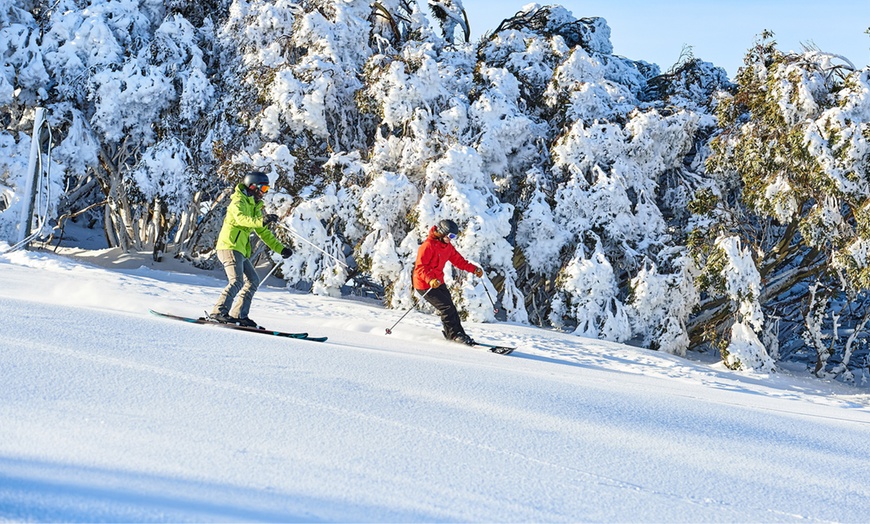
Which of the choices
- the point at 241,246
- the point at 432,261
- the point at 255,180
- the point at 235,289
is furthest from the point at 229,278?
the point at 432,261

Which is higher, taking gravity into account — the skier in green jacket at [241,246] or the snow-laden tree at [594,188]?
the snow-laden tree at [594,188]

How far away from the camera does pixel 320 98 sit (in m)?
14.2

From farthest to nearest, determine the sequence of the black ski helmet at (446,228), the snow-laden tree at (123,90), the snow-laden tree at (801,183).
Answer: the snow-laden tree at (123,90) → the snow-laden tree at (801,183) → the black ski helmet at (446,228)

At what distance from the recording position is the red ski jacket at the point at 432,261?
9750 mm

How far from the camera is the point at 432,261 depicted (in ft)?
32.1

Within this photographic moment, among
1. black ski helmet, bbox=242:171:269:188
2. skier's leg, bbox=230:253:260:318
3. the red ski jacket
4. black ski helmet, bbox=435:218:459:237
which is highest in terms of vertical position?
black ski helmet, bbox=242:171:269:188

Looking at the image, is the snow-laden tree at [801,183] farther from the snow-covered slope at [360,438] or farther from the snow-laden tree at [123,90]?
the snow-laden tree at [123,90]

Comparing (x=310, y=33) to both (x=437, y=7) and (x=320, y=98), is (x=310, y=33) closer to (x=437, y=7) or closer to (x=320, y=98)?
(x=320, y=98)

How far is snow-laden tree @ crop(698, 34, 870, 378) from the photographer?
36.5 ft

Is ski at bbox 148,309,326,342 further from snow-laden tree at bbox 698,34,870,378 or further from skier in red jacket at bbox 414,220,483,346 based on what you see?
snow-laden tree at bbox 698,34,870,378

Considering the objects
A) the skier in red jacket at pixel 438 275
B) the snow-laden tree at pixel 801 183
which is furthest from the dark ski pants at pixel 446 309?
the snow-laden tree at pixel 801 183

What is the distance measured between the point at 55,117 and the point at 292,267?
5562 millimetres

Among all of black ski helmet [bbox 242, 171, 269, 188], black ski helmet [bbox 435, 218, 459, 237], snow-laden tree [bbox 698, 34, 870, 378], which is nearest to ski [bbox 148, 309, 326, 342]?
black ski helmet [bbox 242, 171, 269, 188]

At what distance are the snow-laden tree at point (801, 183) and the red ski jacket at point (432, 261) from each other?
447 cm
